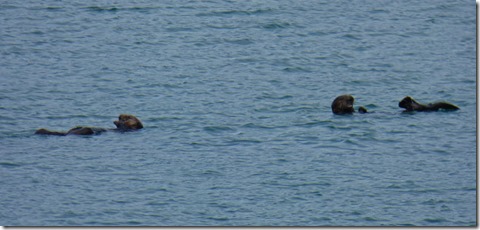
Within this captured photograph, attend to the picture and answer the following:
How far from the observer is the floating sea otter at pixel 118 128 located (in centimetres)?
2638

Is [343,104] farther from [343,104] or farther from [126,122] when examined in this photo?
[126,122]

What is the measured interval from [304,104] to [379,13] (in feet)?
40.4

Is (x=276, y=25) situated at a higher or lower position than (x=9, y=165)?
higher

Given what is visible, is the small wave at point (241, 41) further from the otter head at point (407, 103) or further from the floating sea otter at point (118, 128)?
the floating sea otter at point (118, 128)

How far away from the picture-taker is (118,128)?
88.0 ft

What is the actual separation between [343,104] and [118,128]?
544cm

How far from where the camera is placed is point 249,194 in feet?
74.5

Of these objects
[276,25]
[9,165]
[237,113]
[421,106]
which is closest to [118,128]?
[9,165]

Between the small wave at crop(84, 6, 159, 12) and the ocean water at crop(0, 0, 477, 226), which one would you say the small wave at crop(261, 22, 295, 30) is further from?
the small wave at crop(84, 6, 159, 12)

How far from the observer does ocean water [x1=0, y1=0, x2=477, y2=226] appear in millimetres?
22188

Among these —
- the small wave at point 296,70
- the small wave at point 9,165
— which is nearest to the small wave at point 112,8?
the small wave at point 296,70

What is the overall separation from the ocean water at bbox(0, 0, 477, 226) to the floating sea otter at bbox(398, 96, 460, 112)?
0.91 feet

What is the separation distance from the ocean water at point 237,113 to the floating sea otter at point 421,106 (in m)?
0.28

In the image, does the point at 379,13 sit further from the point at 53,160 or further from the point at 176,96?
the point at 53,160
